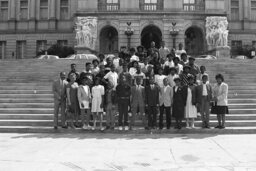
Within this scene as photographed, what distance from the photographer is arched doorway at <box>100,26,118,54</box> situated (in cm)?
3825

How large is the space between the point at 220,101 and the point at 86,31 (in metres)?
25.9

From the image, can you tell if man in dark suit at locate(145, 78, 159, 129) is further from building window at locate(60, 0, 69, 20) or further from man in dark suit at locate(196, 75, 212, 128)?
building window at locate(60, 0, 69, 20)

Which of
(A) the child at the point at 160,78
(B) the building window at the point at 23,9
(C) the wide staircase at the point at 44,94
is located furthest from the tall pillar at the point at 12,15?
(A) the child at the point at 160,78

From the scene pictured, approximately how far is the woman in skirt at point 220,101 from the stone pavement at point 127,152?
Answer: 89 centimetres

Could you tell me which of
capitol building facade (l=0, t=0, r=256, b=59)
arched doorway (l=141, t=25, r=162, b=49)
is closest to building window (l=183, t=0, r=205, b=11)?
capitol building facade (l=0, t=0, r=256, b=59)

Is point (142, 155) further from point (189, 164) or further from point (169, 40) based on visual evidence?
point (169, 40)

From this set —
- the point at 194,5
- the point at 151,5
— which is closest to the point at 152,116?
the point at 151,5

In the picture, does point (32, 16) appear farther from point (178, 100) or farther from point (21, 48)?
point (178, 100)

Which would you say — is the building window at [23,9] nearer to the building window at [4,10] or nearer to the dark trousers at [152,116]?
the building window at [4,10]

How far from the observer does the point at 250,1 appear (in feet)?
144

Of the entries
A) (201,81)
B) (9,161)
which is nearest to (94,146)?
(9,161)

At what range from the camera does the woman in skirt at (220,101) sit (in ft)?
36.9

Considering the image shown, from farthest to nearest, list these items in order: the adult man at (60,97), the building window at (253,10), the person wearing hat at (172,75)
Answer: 1. the building window at (253,10)
2. the person wearing hat at (172,75)
3. the adult man at (60,97)

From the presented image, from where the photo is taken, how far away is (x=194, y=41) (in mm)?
39094
